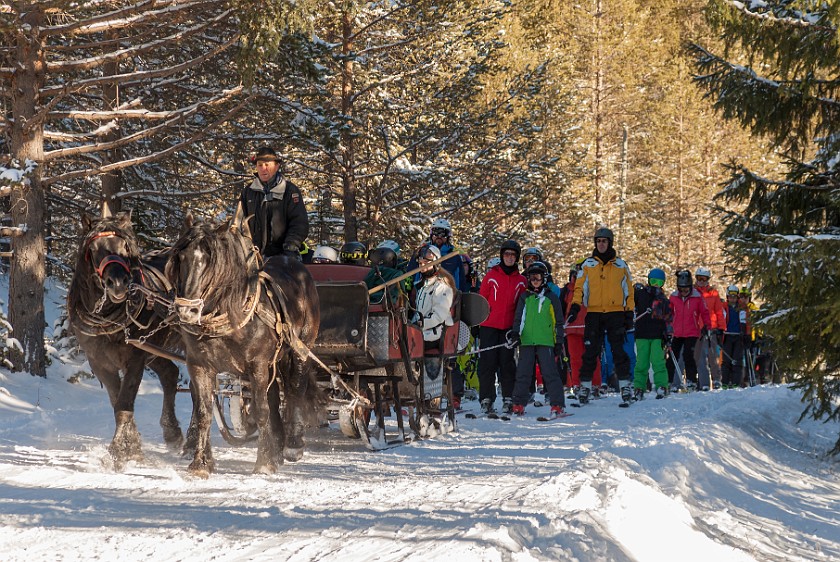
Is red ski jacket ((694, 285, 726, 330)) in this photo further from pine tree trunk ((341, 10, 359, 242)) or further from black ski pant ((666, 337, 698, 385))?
pine tree trunk ((341, 10, 359, 242))

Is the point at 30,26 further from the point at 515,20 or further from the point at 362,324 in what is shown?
the point at 515,20

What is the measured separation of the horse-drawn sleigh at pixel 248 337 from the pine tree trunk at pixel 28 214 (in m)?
5.21

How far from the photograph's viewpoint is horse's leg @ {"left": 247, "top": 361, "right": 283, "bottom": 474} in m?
7.74

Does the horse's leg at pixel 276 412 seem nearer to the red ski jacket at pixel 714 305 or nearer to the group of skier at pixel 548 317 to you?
the group of skier at pixel 548 317

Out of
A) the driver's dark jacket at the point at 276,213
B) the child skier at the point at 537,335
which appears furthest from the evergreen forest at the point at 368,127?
the child skier at the point at 537,335

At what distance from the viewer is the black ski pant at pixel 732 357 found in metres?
22.1

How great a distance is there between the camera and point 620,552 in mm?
5316

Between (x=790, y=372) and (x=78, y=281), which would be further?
(x=790, y=372)

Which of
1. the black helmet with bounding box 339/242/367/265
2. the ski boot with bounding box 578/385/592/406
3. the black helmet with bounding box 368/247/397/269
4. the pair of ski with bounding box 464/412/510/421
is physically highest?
the black helmet with bounding box 339/242/367/265

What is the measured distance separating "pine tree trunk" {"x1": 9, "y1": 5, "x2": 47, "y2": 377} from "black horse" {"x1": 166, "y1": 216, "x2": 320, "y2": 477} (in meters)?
6.11

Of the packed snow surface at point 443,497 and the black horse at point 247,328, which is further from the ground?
the black horse at point 247,328

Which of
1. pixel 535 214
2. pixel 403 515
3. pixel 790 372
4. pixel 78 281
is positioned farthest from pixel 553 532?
pixel 535 214

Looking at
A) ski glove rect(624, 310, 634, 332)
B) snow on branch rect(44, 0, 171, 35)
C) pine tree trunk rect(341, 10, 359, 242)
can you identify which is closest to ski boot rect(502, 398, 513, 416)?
ski glove rect(624, 310, 634, 332)

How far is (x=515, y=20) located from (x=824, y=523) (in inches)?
1084
